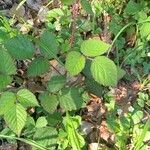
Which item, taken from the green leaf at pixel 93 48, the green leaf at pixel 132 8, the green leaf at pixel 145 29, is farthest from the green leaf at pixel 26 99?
the green leaf at pixel 132 8

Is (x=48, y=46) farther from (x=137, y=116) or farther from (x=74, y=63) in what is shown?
(x=137, y=116)

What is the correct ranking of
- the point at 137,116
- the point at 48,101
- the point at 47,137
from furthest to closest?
1. the point at 137,116
2. the point at 47,137
3. the point at 48,101

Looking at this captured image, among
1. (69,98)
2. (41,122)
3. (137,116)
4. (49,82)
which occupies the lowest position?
(137,116)

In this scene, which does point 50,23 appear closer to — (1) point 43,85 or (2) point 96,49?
(1) point 43,85

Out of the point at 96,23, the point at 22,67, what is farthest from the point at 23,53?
the point at 96,23

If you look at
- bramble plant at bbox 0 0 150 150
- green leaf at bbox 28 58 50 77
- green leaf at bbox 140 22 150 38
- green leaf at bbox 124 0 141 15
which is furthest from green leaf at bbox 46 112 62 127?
green leaf at bbox 124 0 141 15

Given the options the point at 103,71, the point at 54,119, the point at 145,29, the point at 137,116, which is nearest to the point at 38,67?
the point at 103,71

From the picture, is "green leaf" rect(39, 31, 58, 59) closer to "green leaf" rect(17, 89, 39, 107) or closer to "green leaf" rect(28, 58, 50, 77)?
"green leaf" rect(28, 58, 50, 77)
